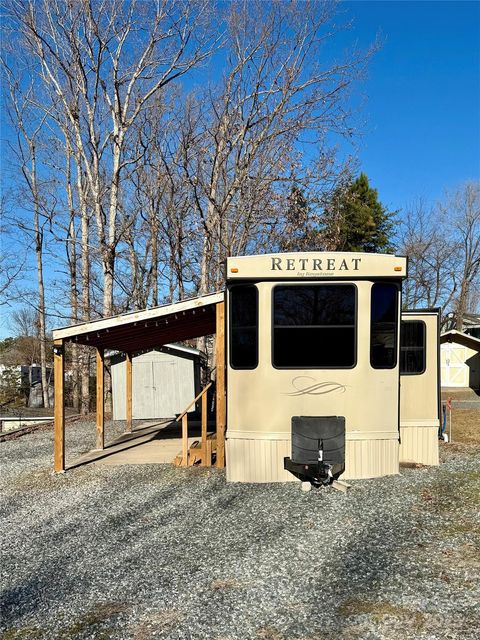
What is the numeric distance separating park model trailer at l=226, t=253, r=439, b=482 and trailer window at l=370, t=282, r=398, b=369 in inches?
0.5

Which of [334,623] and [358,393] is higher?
[358,393]

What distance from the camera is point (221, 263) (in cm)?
1530

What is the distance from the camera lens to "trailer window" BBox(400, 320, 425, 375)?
733cm

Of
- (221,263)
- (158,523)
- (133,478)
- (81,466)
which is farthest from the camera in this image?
(221,263)

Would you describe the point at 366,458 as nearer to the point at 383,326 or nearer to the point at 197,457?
the point at 383,326

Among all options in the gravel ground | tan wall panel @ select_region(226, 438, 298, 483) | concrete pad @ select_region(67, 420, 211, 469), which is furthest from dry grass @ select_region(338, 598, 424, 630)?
concrete pad @ select_region(67, 420, 211, 469)

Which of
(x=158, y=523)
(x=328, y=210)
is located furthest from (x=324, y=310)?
(x=328, y=210)

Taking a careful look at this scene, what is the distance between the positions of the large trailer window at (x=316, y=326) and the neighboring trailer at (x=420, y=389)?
4.83ft

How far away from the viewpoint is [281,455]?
620 cm

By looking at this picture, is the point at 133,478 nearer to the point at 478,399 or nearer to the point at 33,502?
the point at 33,502

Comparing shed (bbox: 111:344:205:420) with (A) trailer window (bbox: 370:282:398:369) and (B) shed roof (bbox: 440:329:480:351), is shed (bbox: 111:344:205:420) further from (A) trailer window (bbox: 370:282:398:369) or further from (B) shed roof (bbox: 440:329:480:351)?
(A) trailer window (bbox: 370:282:398:369)

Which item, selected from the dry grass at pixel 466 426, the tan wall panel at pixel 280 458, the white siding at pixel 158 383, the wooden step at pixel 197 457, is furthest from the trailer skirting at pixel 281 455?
the white siding at pixel 158 383

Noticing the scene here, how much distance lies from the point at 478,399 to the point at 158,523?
17505 mm

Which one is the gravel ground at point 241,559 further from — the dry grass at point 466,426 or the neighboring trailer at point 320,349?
the dry grass at point 466,426
